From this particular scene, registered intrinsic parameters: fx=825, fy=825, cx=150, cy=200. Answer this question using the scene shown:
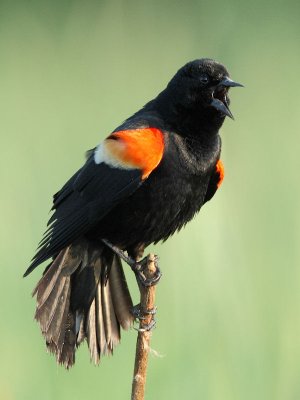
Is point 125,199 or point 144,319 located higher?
point 125,199

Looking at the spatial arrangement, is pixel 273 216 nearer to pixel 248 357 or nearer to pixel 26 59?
pixel 248 357

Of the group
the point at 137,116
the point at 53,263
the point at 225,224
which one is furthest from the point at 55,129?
the point at 225,224

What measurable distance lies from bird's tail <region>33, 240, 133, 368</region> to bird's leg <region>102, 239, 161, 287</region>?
0.14ft

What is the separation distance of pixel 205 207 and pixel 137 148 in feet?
1.17

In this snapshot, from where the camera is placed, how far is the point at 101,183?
1.97 m

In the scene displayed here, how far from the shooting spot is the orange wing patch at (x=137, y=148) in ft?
6.13

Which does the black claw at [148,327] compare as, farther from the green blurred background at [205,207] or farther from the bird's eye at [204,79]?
the bird's eye at [204,79]

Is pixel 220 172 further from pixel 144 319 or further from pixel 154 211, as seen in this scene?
pixel 144 319

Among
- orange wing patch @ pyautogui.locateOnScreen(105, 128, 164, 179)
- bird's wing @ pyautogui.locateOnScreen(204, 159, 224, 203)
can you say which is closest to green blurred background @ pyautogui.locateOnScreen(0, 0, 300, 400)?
bird's wing @ pyautogui.locateOnScreen(204, 159, 224, 203)

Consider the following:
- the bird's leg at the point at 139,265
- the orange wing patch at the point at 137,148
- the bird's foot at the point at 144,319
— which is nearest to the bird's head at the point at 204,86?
the orange wing patch at the point at 137,148

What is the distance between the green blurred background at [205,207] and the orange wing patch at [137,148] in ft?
0.45

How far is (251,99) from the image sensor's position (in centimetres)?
227

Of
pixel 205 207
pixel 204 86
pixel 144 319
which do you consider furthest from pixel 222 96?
pixel 144 319

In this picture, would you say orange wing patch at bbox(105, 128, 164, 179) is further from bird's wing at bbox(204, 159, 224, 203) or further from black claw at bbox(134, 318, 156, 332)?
black claw at bbox(134, 318, 156, 332)
